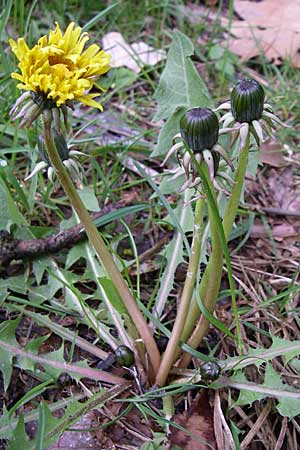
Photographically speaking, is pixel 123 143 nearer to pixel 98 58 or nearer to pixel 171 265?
pixel 171 265

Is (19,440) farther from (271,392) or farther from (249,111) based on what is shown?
(249,111)

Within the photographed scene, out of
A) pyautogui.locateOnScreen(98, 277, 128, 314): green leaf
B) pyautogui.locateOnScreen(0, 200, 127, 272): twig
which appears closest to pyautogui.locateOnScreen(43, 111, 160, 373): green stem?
pyautogui.locateOnScreen(98, 277, 128, 314): green leaf

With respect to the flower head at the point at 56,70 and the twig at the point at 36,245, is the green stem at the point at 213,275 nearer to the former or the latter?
the flower head at the point at 56,70

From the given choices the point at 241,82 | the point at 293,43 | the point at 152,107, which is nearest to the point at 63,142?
the point at 241,82

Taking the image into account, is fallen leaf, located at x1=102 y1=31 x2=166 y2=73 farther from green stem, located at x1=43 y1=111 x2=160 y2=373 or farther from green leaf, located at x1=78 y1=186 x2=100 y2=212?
green stem, located at x1=43 y1=111 x2=160 y2=373

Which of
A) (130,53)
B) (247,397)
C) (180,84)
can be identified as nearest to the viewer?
(247,397)

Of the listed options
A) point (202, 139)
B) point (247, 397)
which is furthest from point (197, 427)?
point (202, 139)
